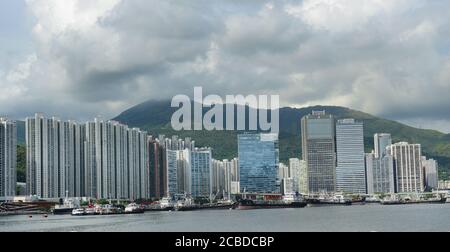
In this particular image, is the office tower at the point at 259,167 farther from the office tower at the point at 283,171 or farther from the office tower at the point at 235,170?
the office tower at the point at 283,171

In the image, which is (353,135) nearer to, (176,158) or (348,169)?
(348,169)

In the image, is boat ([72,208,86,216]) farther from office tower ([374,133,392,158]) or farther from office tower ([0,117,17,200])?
office tower ([374,133,392,158])

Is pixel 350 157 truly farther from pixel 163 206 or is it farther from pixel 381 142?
pixel 163 206

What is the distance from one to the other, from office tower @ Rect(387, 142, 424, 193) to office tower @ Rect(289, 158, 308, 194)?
18.1ft

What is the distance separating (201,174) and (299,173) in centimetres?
857

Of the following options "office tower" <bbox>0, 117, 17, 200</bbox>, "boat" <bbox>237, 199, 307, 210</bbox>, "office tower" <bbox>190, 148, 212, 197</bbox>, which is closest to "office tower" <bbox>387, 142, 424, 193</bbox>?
"boat" <bbox>237, 199, 307, 210</bbox>

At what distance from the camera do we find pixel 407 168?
144 ft

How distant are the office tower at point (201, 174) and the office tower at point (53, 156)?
777 cm

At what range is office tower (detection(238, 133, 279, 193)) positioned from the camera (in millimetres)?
Answer: 36312

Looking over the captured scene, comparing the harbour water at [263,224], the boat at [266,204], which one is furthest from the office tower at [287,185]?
the harbour water at [263,224]

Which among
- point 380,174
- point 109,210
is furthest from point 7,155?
point 380,174

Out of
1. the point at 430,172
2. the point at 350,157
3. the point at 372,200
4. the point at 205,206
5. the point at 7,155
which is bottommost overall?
the point at 372,200
